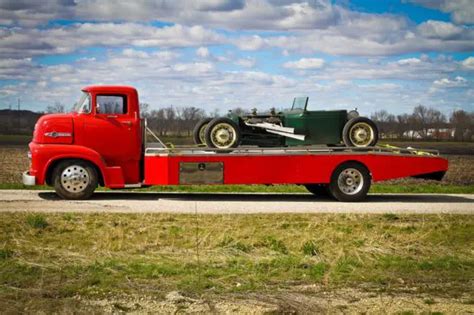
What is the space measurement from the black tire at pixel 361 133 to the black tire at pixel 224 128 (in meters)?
2.57

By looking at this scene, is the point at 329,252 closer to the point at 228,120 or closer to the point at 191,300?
the point at 191,300

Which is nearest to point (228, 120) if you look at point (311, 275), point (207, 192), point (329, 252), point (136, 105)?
point (136, 105)

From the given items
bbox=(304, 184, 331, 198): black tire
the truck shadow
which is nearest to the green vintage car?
the truck shadow

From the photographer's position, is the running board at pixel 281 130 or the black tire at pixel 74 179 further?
the running board at pixel 281 130

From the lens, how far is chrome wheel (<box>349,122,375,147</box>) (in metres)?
15.8

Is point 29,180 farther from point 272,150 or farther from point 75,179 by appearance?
point 272,150

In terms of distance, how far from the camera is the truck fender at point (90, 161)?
571 inches

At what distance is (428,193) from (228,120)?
22.2ft

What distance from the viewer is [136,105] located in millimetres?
15039

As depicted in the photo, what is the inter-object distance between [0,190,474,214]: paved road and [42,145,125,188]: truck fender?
1.55 feet

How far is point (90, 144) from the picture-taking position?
14.8 m

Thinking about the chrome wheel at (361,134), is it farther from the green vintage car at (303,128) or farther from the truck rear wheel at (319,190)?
the truck rear wheel at (319,190)

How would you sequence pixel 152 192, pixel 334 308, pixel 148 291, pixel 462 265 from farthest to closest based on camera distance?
pixel 152 192, pixel 462 265, pixel 148 291, pixel 334 308

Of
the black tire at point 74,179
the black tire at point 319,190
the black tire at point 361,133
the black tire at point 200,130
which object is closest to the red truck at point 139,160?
the black tire at point 74,179
